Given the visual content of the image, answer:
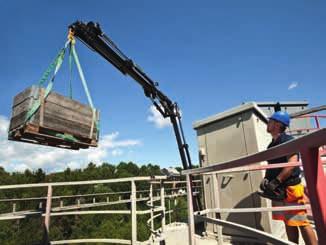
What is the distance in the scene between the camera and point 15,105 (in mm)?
2625

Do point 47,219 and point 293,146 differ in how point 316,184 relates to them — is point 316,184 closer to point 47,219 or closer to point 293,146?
point 293,146

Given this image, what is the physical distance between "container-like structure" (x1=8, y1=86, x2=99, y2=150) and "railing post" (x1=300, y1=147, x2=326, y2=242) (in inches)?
97.8

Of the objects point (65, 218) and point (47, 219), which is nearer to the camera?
point (47, 219)

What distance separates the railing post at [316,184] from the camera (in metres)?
0.54

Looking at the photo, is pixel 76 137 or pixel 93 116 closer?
pixel 76 137

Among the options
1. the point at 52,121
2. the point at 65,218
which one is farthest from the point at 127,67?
the point at 65,218

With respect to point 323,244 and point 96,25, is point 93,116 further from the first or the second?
point 323,244

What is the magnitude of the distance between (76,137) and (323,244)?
2.77 meters

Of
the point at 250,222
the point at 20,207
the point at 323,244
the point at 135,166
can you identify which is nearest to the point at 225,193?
the point at 250,222

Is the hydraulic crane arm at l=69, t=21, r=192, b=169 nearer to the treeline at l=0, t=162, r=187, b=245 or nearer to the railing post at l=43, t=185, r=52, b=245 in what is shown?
the railing post at l=43, t=185, r=52, b=245

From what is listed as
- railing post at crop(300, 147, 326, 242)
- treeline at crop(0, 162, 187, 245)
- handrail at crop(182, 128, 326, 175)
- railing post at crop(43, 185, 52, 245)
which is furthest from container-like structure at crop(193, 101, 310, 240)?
treeline at crop(0, 162, 187, 245)

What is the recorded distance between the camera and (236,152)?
13.5 ft

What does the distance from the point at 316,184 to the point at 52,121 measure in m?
2.59

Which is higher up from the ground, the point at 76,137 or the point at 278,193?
the point at 76,137
